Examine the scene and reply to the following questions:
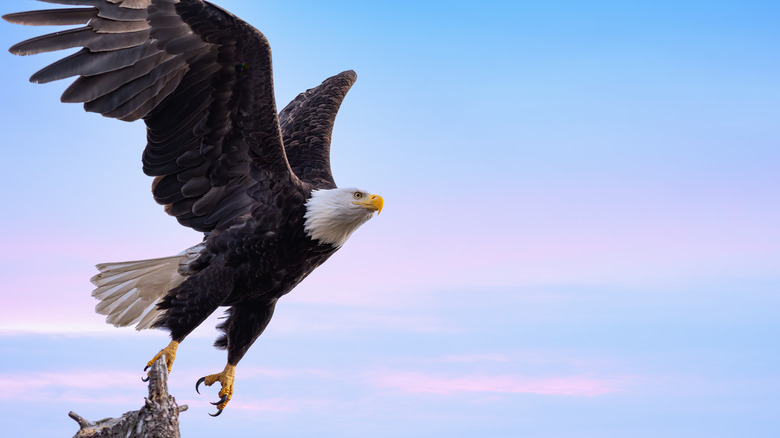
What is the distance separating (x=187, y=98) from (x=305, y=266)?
1.51 metres

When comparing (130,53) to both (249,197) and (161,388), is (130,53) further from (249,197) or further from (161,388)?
(161,388)

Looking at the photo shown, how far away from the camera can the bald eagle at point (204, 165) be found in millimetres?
5414

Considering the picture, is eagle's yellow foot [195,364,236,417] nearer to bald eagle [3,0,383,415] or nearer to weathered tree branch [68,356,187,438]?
bald eagle [3,0,383,415]

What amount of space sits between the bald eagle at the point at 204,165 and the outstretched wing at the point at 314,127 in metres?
0.64

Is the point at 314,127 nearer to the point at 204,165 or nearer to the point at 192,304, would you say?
the point at 204,165

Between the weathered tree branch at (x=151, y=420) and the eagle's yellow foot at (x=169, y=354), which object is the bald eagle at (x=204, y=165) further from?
the weathered tree branch at (x=151, y=420)

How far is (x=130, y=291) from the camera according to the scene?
627 cm

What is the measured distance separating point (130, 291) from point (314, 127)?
238cm

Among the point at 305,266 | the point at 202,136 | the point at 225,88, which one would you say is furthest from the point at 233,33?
the point at 305,266

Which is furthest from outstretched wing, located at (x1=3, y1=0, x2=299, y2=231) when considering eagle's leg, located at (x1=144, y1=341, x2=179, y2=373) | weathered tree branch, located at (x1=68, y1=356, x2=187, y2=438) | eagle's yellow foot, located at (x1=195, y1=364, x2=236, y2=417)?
weathered tree branch, located at (x1=68, y1=356, x2=187, y2=438)

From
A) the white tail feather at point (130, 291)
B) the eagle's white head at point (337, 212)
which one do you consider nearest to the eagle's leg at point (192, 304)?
the white tail feather at point (130, 291)

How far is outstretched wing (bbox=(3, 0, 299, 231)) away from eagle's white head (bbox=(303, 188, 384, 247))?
0.31m

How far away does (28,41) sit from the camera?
520 centimetres

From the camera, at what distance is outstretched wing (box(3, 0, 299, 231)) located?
5.35 metres
